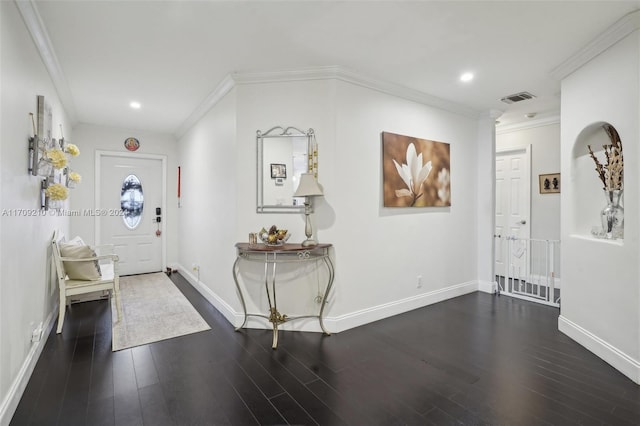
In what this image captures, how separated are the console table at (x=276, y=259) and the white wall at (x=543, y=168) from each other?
3.67 m

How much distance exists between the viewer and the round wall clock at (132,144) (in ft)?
17.7

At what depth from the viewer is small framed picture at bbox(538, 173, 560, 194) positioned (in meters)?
4.58

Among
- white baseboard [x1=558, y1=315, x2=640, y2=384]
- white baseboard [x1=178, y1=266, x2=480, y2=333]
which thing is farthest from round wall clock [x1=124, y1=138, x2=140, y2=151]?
white baseboard [x1=558, y1=315, x2=640, y2=384]

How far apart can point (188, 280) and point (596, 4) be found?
214 inches

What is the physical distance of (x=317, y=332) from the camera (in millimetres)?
3061

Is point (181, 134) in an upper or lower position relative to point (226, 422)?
upper

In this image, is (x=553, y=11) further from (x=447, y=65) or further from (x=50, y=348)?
(x=50, y=348)

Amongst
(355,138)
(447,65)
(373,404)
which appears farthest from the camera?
(355,138)

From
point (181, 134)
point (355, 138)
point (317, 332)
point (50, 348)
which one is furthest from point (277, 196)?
point (181, 134)

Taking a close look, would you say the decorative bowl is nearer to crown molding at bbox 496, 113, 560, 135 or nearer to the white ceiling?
the white ceiling

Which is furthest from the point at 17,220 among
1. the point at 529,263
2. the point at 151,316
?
the point at 529,263

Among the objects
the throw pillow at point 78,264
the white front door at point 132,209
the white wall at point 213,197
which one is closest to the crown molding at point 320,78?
the white wall at point 213,197

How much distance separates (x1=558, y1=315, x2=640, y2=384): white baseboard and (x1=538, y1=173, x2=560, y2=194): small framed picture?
2300 millimetres

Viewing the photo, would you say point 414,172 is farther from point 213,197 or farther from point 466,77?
point 213,197
